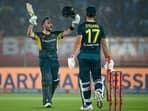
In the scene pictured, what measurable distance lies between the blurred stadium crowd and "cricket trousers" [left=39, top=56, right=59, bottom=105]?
29.8 ft

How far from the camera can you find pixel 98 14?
2547 cm

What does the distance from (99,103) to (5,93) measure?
377 inches

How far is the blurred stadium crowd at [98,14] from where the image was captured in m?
25.3

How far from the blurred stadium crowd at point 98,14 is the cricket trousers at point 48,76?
9.09 meters

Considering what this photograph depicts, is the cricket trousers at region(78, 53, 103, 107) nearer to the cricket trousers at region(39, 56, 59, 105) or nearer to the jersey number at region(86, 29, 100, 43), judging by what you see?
the jersey number at region(86, 29, 100, 43)

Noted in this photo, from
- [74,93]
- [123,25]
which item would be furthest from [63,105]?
[123,25]

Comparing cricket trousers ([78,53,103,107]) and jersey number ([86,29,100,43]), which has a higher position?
jersey number ([86,29,100,43])

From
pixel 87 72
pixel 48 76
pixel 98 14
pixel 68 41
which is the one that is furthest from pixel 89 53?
pixel 98 14

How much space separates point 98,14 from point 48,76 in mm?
9758

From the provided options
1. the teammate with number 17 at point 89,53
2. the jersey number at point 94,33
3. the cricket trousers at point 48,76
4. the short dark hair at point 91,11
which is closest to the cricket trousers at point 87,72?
the teammate with number 17 at point 89,53

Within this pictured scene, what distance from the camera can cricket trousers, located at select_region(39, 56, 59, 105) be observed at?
A: 16.0 meters

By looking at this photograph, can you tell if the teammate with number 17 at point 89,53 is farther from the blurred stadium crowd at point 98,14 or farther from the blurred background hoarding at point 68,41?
the blurred stadium crowd at point 98,14

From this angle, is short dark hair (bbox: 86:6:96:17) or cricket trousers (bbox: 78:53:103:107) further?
cricket trousers (bbox: 78:53:103:107)

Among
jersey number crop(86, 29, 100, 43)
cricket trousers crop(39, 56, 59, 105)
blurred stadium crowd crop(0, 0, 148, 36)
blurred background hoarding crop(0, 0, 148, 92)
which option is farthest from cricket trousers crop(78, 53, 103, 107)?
blurred stadium crowd crop(0, 0, 148, 36)
